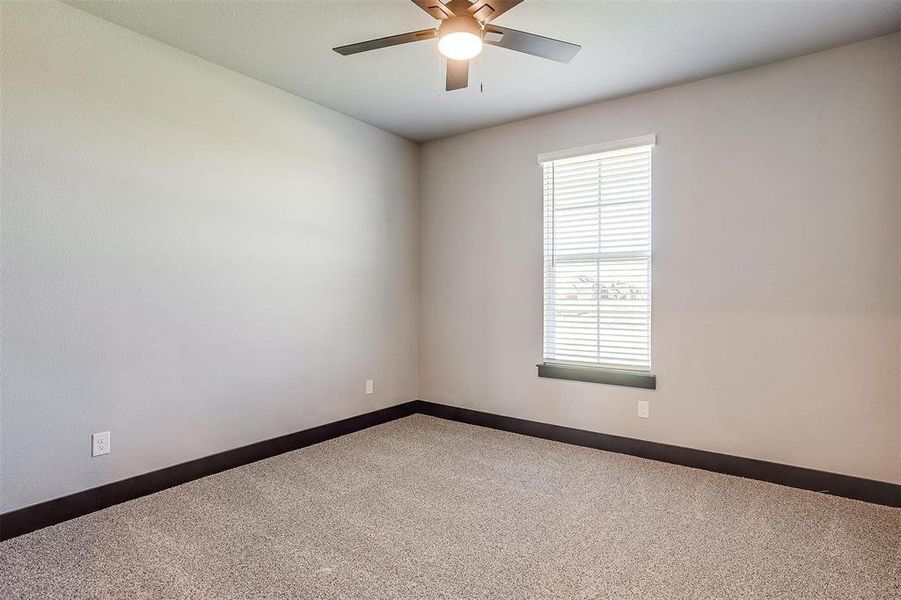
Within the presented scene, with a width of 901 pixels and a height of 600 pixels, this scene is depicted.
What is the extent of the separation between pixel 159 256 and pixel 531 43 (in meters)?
2.32

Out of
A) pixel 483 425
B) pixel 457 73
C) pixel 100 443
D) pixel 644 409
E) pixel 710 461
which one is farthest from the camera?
pixel 483 425

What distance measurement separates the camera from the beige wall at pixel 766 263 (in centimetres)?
271

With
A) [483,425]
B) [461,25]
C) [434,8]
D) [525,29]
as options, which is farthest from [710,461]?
[434,8]

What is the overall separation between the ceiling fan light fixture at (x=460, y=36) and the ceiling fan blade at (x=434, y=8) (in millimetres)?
31

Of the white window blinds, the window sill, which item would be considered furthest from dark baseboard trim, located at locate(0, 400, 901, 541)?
the white window blinds

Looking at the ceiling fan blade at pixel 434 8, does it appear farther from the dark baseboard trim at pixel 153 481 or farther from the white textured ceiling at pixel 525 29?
the dark baseboard trim at pixel 153 481

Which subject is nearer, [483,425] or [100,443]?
[100,443]

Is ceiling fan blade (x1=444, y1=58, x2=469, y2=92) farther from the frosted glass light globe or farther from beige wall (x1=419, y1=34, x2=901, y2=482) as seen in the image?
beige wall (x1=419, y1=34, x2=901, y2=482)

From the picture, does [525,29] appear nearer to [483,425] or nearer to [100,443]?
[483,425]

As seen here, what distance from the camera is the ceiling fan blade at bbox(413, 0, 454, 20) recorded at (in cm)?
199

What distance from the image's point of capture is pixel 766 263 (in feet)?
9.87

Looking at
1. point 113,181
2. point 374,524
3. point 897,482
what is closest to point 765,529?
point 897,482

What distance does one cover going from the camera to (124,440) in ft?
8.69

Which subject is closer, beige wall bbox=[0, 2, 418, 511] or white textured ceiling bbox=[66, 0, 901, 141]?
beige wall bbox=[0, 2, 418, 511]
